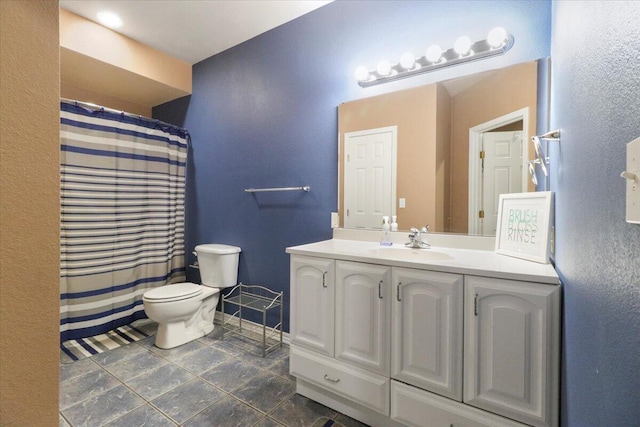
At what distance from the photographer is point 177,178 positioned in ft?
10.2

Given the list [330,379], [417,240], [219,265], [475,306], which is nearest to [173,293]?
[219,265]

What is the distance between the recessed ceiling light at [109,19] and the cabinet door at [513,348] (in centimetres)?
302

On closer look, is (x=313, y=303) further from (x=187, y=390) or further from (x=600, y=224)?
→ (x=600, y=224)

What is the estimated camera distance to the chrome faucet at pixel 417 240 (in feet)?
5.86

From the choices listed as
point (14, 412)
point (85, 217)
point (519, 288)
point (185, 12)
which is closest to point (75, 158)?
point (85, 217)

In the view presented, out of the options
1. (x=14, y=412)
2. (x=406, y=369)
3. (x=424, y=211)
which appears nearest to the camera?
(x=14, y=412)

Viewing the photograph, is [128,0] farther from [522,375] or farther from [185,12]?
[522,375]

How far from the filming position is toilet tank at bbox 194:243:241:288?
2631 millimetres

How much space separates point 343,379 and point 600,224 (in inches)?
52.3

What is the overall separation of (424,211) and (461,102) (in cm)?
66

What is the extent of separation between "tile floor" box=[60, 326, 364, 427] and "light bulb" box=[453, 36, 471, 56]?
206cm

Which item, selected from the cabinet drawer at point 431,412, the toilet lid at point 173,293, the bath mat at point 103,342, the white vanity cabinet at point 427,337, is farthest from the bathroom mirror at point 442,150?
the bath mat at point 103,342

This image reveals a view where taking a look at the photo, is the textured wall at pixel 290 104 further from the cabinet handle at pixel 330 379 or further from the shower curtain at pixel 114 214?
the cabinet handle at pixel 330 379

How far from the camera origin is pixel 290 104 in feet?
7.91
